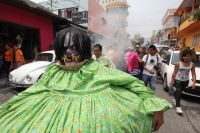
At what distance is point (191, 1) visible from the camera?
14.5 metres

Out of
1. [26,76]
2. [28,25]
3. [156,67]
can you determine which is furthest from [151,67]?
[28,25]

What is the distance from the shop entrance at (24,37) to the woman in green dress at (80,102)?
9.32 meters

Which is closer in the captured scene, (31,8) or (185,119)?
(185,119)

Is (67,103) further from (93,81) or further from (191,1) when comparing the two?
(191,1)

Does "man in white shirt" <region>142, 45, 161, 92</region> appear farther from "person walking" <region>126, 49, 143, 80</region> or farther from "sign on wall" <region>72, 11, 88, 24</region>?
"sign on wall" <region>72, 11, 88, 24</region>

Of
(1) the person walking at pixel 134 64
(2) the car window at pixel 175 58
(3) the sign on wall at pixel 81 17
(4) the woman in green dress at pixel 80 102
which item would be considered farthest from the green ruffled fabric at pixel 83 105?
(3) the sign on wall at pixel 81 17

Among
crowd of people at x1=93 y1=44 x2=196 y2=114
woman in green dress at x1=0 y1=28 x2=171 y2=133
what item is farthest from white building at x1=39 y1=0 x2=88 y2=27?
woman in green dress at x1=0 y1=28 x2=171 y2=133

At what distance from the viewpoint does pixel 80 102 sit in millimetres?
961

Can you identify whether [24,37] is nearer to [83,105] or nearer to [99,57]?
[99,57]

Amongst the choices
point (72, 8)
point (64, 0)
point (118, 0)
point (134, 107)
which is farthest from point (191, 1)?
point (134, 107)

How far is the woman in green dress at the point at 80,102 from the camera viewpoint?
88 cm

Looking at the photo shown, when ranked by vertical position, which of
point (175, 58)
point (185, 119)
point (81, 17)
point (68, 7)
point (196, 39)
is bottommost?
point (185, 119)

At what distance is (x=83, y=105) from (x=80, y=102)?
0.11ft

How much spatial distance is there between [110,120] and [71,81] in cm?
41
